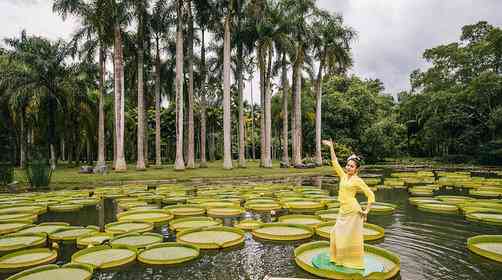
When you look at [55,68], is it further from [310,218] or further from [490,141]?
[490,141]

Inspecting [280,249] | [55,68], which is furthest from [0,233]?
[55,68]

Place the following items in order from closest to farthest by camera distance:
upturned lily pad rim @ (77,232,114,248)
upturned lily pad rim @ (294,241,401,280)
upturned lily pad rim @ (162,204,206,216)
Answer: upturned lily pad rim @ (294,241,401,280)
upturned lily pad rim @ (77,232,114,248)
upturned lily pad rim @ (162,204,206,216)

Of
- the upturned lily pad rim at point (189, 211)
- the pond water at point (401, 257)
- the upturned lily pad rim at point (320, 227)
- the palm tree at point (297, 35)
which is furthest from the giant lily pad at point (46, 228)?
the palm tree at point (297, 35)

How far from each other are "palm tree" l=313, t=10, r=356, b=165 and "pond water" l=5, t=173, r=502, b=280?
25992mm

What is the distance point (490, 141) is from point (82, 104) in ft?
148

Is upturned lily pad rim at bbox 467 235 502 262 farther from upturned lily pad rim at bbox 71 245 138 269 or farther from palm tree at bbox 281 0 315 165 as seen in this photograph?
palm tree at bbox 281 0 315 165

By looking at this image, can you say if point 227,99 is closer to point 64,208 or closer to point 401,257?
point 64,208

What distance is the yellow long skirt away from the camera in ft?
16.4

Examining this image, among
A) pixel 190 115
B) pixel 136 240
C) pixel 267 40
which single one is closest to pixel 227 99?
pixel 190 115

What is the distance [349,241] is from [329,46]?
111 feet

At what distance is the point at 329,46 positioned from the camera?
35.5 meters

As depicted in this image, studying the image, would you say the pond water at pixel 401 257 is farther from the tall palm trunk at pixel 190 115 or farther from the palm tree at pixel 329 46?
the palm tree at pixel 329 46

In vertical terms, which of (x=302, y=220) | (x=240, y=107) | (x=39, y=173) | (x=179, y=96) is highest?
(x=179, y=96)

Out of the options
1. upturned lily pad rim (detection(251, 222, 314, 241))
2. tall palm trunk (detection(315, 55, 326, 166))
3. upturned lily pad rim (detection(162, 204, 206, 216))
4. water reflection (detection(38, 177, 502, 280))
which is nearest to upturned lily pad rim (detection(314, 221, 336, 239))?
upturned lily pad rim (detection(251, 222, 314, 241))
